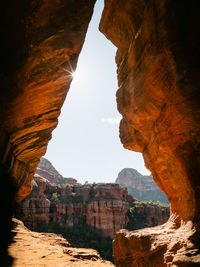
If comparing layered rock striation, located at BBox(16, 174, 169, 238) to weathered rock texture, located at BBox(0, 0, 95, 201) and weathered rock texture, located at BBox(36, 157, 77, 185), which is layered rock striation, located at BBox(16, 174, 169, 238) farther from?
weathered rock texture, located at BBox(0, 0, 95, 201)

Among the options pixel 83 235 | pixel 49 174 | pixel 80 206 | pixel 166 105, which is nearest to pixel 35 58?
pixel 166 105

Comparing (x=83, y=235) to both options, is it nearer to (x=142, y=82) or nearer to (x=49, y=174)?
(x=142, y=82)

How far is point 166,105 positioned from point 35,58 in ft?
15.4

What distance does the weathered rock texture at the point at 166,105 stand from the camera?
4.39m

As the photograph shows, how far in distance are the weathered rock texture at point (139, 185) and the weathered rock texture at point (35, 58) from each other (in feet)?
391

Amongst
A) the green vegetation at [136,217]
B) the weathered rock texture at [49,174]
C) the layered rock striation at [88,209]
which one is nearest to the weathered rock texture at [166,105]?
the layered rock striation at [88,209]

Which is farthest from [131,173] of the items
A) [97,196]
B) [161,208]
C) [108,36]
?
[108,36]

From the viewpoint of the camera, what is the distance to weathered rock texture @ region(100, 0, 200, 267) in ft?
14.4

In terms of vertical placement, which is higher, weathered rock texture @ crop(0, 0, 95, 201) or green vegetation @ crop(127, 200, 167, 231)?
weathered rock texture @ crop(0, 0, 95, 201)

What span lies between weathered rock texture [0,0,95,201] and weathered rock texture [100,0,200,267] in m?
2.20

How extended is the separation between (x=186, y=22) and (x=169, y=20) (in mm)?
446

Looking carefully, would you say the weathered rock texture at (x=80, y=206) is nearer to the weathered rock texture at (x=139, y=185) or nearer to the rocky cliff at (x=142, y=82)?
the rocky cliff at (x=142, y=82)

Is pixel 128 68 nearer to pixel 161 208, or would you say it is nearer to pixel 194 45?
pixel 194 45

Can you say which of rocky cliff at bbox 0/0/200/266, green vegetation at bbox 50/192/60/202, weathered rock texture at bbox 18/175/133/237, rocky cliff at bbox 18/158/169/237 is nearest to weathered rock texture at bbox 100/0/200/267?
rocky cliff at bbox 0/0/200/266
